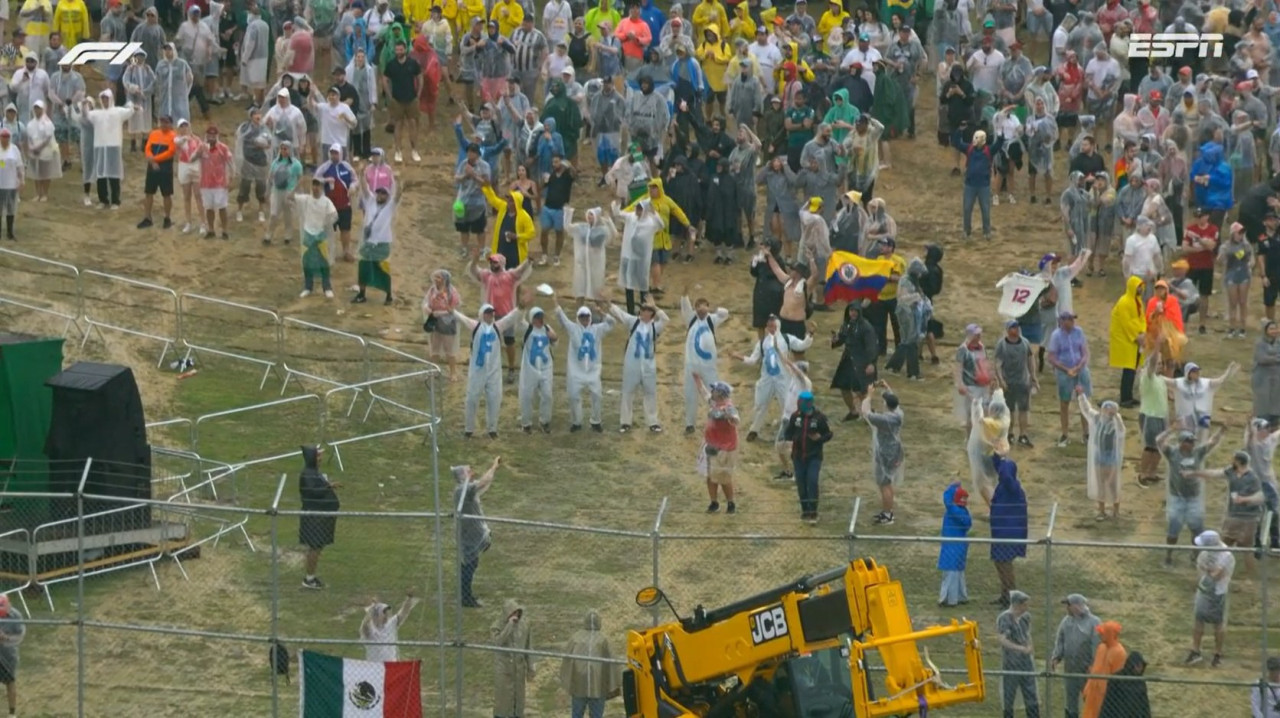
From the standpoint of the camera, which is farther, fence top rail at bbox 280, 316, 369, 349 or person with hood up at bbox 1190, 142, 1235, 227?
person with hood up at bbox 1190, 142, 1235, 227

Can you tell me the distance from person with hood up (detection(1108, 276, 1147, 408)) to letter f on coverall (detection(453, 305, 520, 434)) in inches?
262

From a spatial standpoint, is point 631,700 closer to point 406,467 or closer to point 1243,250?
point 406,467

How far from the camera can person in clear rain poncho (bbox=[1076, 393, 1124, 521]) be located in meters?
27.9

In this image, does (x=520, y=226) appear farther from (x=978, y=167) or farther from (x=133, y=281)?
(x=978, y=167)

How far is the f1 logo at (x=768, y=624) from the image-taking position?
20750mm

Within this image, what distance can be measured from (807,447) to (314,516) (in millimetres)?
5038

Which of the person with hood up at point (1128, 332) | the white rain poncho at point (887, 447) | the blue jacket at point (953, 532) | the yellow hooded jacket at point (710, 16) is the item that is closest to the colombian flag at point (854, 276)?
the person with hood up at point (1128, 332)

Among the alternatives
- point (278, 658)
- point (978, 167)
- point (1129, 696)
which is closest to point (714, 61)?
point (978, 167)

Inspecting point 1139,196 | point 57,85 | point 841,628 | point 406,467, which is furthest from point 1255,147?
point 841,628

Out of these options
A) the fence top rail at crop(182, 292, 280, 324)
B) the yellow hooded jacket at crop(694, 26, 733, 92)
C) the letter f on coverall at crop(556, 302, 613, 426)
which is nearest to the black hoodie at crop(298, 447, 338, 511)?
the letter f on coverall at crop(556, 302, 613, 426)

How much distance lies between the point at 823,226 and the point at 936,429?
3.91 m

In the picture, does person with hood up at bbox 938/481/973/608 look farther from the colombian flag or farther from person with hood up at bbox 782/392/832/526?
the colombian flag

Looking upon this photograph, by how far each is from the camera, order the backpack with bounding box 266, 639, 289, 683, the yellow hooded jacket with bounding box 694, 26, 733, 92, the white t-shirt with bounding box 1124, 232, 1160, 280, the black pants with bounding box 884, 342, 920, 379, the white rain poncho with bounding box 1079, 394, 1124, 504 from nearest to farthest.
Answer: the backpack with bounding box 266, 639, 289, 683, the white rain poncho with bounding box 1079, 394, 1124, 504, the black pants with bounding box 884, 342, 920, 379, the white t-shirt with bounding box 1124, 232, 1160, 280, the yellow hooded jacket with bounding box 694, 26, 733, 92

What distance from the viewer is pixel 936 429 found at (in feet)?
99.8
